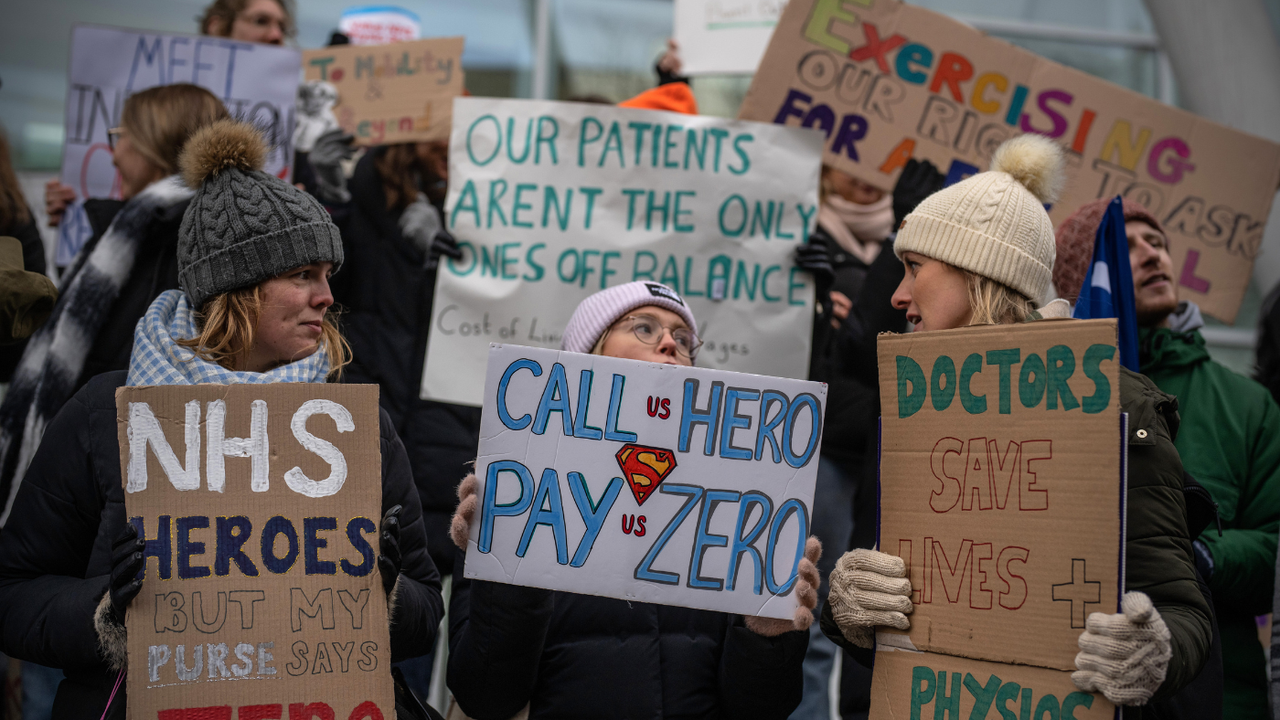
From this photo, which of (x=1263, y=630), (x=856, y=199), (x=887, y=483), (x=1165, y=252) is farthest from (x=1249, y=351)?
(x=887, y=483)

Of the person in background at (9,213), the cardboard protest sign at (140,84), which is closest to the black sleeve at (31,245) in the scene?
the person in background at (9,213)

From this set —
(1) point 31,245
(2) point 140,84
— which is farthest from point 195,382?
(2) point 140,84

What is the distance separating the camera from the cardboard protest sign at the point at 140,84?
4.16 m

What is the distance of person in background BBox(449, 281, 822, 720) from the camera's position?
2.21 metres

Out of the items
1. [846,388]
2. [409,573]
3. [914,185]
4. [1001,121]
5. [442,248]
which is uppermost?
[1001,121]

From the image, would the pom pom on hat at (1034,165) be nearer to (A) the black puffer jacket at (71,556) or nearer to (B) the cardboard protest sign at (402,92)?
(A) the black puffer jacket at (71,556)

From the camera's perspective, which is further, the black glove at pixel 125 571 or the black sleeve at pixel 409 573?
the black sleeve at pixel 409 573

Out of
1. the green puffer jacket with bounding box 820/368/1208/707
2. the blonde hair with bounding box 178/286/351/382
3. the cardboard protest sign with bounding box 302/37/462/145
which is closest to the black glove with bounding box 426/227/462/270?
the cardboard protest sign with bounding box 302/37/462/145

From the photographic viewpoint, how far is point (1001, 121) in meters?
4.05

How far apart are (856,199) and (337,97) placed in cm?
248

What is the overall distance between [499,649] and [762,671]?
0.59 m

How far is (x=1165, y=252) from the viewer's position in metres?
3.19

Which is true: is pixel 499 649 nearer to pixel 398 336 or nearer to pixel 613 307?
pixel 613 307

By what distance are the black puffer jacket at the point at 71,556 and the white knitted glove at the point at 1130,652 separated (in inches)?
54.2
